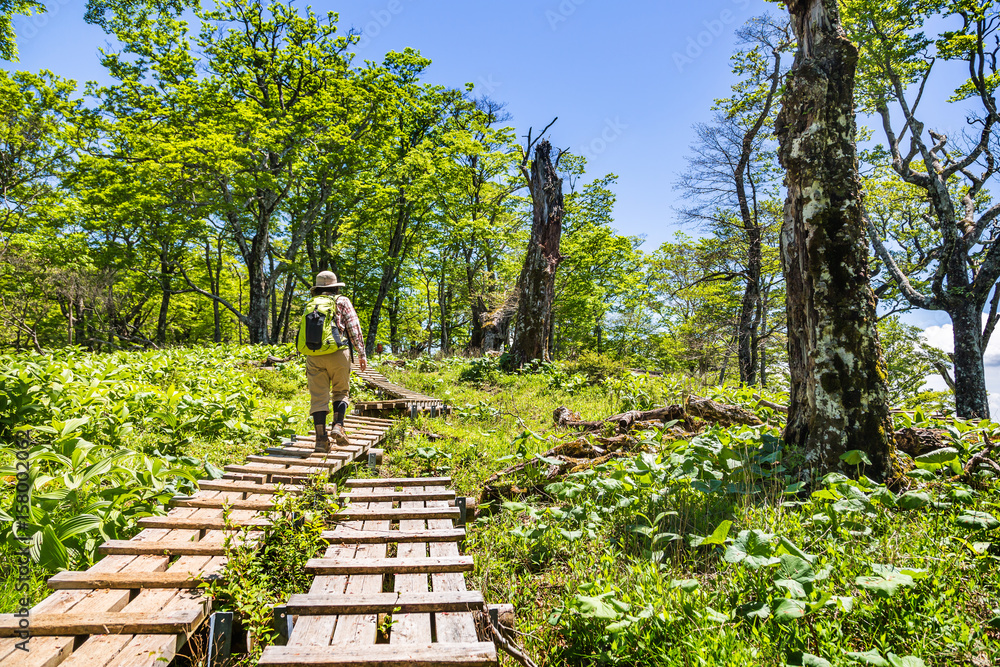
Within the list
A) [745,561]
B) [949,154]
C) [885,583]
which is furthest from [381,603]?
[949,154]

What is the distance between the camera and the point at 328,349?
5.88 m

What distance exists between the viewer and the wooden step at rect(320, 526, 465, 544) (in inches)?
134

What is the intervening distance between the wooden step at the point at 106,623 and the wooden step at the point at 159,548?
62 centimetres

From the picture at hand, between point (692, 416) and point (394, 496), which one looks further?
point (692, 416)

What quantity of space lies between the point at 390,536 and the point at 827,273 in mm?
4540

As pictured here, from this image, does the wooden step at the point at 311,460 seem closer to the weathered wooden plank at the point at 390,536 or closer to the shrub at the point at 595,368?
the weathered wooden plank at the point at 390,536

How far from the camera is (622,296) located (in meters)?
30.7

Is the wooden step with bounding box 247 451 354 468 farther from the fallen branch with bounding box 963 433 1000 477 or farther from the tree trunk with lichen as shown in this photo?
the fallen branch with bounding box 963 433 1000 477

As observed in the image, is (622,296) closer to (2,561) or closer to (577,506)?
(577,506)

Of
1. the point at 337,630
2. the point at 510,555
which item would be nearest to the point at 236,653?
the point at 337,630

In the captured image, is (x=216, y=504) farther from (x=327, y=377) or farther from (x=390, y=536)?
(x=327, y=377)

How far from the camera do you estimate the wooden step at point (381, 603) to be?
2.53 m

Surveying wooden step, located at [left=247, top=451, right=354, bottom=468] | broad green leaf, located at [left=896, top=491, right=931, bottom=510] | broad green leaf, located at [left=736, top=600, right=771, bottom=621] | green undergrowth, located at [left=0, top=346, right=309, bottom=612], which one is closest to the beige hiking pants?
wooden step, located at [left=247, top=451, right=354, bottom=468]

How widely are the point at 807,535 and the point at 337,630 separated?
121 inches
